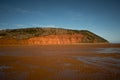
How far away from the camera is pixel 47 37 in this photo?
75.3 metres

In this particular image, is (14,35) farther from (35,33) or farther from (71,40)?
(71,40)

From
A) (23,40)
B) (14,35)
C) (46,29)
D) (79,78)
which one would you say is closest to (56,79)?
(79,78)

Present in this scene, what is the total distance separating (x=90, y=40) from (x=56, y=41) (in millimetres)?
23346

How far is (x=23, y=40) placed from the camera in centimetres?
6900

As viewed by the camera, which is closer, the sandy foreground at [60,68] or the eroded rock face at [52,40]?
the sandy foreground at [60,68]

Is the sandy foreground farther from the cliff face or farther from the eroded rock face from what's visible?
the cliff face

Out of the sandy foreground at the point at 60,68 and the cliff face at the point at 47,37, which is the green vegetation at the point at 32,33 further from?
the sandy foreground at the point at 60,68

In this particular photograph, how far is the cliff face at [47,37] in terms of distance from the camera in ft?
225

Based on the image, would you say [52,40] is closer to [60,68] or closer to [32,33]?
[32,33]

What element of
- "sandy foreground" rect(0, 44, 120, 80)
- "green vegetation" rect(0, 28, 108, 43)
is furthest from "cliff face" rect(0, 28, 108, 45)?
"sandy foreground" rect(0, 44, 120, 80)

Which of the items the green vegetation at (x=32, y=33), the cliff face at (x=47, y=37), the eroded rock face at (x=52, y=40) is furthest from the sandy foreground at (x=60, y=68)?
the green vegetation at (x=32, y=33)

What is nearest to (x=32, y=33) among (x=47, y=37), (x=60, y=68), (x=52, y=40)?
(x=47, y=37)

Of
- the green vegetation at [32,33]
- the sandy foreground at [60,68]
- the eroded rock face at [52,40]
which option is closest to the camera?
the sandy foreground at [60,68]

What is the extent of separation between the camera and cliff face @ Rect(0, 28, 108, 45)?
6851 centimetres
